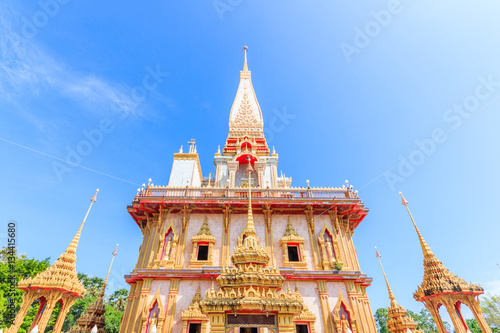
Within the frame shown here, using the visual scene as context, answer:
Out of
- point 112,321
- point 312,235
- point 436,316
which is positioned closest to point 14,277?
point 112,321

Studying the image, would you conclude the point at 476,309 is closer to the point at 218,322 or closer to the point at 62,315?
the point at 218,322

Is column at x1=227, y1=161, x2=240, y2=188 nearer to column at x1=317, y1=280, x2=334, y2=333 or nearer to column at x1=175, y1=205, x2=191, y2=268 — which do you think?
column at x1=175, y1=205, x2=191, y2=268

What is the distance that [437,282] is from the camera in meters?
14.9

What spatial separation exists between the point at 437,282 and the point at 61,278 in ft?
70.8

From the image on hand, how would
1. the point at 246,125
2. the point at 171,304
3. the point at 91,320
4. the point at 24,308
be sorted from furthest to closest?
the point at 246,125
the point at 91,320
the point at 24,308
the point at 171,304

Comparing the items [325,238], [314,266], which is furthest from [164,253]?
[325,238]

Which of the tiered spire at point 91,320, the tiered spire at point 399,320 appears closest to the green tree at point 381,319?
the tiered spire at point 399,320

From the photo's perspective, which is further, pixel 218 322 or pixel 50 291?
pixel 50 291

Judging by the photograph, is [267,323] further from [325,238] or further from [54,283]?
[54,283]

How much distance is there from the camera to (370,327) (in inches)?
512

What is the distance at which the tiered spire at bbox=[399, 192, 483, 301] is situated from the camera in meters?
14.4

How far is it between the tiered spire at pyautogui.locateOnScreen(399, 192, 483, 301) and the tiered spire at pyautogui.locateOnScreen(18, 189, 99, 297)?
20.5 meters

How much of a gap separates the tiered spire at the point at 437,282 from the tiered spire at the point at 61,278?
67.2 ft

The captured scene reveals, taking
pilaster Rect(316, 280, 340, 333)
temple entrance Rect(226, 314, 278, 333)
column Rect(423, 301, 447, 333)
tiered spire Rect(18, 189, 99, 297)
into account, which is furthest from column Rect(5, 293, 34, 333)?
column Rect(423, 301, 447, 333)
